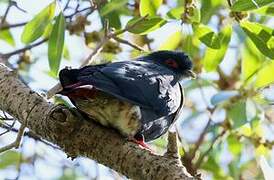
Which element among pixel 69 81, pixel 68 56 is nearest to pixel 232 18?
pixel 69 81

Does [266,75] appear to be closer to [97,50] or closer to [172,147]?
[97,50]

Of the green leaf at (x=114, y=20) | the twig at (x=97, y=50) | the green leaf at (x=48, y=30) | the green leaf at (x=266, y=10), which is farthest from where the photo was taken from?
the green leaf at (x=48, y=30)

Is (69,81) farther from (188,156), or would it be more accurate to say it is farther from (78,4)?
(188,156)

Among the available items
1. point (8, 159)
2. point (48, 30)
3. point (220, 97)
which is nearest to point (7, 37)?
point (48, 30)

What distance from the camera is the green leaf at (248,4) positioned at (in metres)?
2.81

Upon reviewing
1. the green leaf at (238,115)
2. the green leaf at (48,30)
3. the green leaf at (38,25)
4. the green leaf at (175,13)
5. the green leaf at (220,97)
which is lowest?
the green leaf at (238,115)

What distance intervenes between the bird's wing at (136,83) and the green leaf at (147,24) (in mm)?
145

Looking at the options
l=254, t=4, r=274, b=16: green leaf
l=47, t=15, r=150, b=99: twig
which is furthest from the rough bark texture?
l=254, t=4, r=274, b=16: green leaf

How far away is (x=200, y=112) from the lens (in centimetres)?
472

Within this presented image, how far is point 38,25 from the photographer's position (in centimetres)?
340

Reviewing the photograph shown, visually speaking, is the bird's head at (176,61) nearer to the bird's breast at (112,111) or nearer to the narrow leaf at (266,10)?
the narrow leaf at (266,10)

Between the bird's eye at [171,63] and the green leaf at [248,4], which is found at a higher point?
the green leaf at [248,4]

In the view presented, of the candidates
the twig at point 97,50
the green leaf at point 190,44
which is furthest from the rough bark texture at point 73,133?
the green leaf at point 190,44

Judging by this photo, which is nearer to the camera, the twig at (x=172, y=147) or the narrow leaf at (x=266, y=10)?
the twig at (x=172, y=147)
